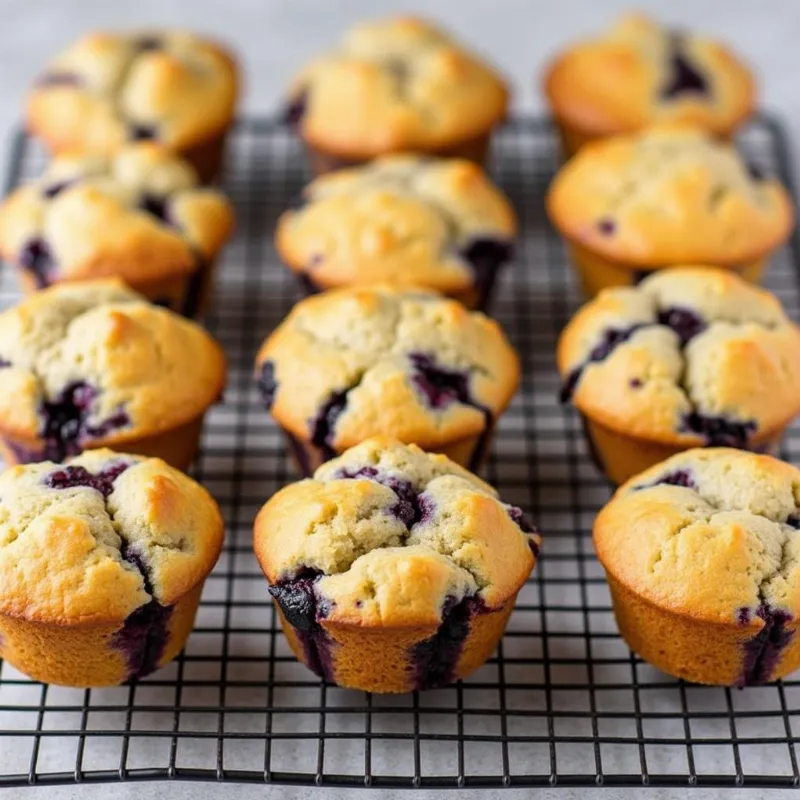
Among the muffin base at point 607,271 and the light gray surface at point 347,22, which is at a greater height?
the muffin base at point 607,271

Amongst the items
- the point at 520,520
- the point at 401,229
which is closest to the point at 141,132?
the point at 401,229

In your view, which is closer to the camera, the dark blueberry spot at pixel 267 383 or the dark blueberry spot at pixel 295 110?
the dark blueberry spot at pixel 267 383

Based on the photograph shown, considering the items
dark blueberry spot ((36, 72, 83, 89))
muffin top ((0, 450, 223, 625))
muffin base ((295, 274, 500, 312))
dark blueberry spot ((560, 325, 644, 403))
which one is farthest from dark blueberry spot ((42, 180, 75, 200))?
dark blueberry spot ((560, 325, 644, 403))

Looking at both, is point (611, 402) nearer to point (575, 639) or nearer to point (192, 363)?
point (575, 639)

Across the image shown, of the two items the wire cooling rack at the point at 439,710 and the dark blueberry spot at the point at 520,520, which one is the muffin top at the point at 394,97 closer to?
the wire cooling rack at the point at 439,710

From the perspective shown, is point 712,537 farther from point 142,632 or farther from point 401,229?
point 401,229

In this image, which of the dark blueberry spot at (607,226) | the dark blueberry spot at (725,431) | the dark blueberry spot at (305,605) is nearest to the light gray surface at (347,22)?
the dark blueberry spot at (607,226)
